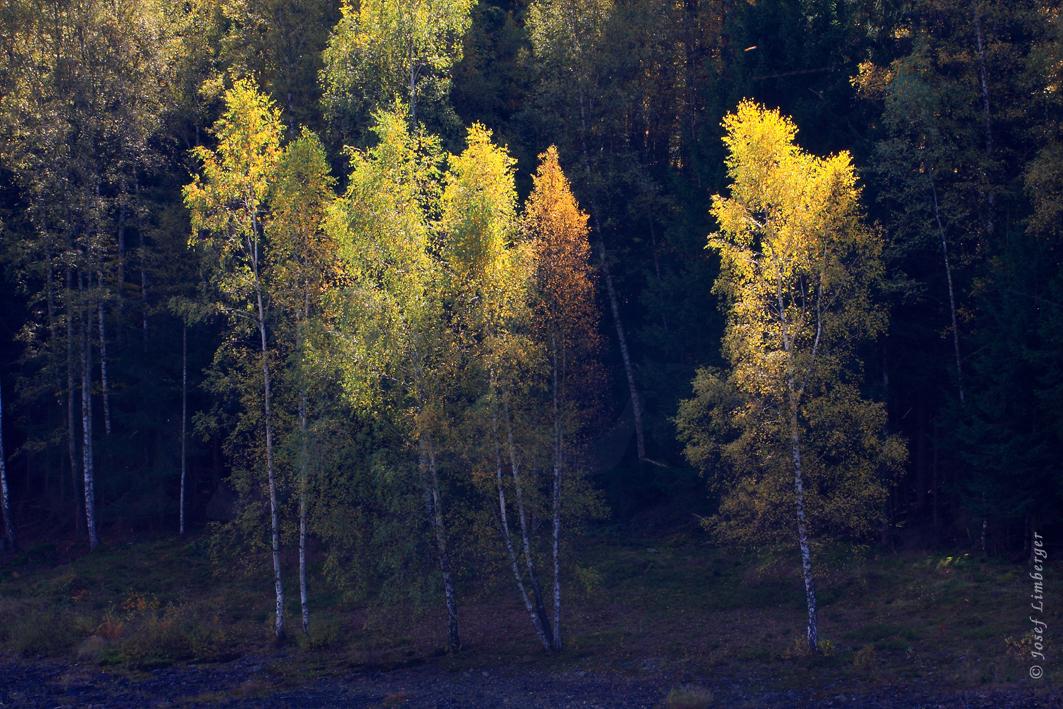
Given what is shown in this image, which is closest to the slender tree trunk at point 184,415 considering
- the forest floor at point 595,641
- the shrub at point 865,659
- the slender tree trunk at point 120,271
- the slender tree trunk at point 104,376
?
the slender tree trunk at point 120,271

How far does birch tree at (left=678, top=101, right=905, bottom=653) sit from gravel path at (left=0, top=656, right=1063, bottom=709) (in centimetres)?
255

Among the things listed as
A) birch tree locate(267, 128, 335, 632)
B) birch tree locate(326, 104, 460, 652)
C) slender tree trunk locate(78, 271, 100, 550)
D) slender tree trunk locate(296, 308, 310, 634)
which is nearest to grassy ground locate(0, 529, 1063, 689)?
slender tree trunk locate(296, 308, 310, 634)

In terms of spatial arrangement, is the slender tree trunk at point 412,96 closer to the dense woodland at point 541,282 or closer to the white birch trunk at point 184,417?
the dense woodland at point 541,282

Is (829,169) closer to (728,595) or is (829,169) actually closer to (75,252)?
(728,595)

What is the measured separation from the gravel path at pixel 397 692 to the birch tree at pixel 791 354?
255 cm

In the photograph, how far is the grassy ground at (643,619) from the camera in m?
14.9

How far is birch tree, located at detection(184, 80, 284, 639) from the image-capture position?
62.1ft

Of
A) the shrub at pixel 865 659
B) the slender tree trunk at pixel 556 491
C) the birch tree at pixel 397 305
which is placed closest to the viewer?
the shrub at pixel 865 659

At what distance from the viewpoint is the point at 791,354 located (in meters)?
15.6

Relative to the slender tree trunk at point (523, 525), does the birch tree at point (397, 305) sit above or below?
above

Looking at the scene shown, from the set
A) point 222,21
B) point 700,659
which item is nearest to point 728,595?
point 700,659

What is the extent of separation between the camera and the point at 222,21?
3488 cm

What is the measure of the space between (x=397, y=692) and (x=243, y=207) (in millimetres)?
12361

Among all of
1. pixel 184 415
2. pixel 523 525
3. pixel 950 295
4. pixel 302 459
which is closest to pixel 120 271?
pixel 184 415
